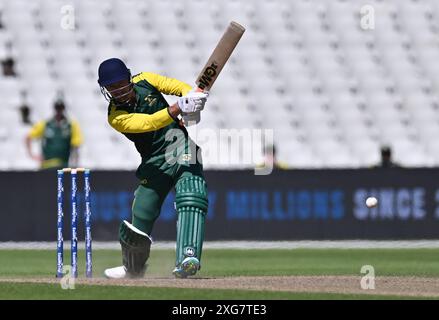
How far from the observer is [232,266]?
13664 mm

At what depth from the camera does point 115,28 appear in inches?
888

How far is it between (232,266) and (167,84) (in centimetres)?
367

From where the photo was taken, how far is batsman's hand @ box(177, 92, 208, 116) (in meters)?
9.97

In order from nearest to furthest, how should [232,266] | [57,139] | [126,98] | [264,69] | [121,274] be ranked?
1. [126,98]
2. [121,274]
3. [232,266]
4. [57,139]
5. [264,69]

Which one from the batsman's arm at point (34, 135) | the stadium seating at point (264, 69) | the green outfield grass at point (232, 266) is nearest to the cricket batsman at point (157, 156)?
the green outfield grass at point (232, 266)

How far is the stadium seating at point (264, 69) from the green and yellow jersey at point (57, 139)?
62.1 inches

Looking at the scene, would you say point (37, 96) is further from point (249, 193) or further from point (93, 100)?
point (249, 193)

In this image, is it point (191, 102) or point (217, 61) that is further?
point (217, 61)

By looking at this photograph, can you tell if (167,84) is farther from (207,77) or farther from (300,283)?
(300,283)

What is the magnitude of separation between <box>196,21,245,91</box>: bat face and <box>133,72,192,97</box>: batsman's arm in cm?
16

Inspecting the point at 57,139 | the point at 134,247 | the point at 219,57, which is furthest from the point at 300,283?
the point at 57,139

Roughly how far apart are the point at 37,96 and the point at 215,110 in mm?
2999
